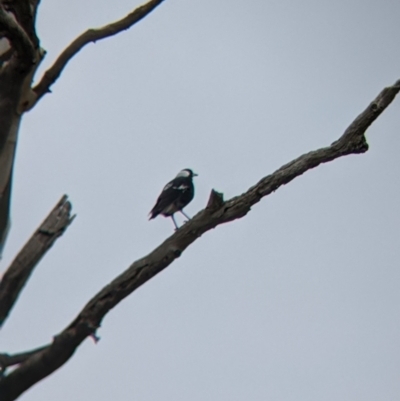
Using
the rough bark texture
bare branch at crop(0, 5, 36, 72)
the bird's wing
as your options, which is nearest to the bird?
the bird's wing

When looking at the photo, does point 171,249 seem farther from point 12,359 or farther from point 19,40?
point 19,40

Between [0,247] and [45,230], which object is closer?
[45,230]

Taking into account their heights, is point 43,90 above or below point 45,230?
above

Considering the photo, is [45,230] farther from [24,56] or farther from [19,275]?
[24,56]

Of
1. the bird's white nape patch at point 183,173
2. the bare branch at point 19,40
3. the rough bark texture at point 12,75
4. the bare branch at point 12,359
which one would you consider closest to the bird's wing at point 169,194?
the bird's white nape patch at point 183,173

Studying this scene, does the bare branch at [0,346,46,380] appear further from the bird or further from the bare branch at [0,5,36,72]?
the bird

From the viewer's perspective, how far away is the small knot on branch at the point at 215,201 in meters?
4.30

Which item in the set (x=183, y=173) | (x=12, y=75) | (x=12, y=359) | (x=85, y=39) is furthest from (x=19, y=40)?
(x=183, y=173)

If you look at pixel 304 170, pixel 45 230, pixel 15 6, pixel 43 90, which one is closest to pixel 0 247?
pixel 45 230

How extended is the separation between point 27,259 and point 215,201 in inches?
46.9

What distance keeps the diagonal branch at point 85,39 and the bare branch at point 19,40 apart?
60 cm

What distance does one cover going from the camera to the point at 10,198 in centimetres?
481

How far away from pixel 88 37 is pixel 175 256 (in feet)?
6.88

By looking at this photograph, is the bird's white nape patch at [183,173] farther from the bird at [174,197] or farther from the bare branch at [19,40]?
the bare branch at [19,40]
